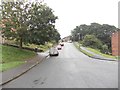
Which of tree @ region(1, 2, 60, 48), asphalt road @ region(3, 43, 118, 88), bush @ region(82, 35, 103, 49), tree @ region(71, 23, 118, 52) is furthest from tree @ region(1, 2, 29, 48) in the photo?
tree @ region(71, 23, 118, 52)

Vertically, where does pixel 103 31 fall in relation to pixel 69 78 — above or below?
above

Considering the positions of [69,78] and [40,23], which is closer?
[69,78]

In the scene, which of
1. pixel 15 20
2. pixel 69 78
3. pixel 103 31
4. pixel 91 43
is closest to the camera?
pixel 69 78

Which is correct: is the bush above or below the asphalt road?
A: above

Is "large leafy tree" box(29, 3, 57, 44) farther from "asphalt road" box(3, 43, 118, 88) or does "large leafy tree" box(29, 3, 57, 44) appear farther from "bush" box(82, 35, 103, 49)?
"bush" box(82, 35, 103, 49)

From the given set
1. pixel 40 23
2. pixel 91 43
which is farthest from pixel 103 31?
pixel 40 23

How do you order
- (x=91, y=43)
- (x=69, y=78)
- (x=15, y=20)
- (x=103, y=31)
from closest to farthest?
(x=69, y=78)
(x=15, y=20)
(x=91, y=43)
(x=103, y=31)

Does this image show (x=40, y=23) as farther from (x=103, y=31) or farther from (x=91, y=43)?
(x=103, y=31)

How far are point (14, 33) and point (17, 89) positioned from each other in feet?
103

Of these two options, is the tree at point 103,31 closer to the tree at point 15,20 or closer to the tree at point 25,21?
the tree at point 25,21

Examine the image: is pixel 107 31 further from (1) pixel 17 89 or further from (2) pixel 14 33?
(1) pixel 17 89

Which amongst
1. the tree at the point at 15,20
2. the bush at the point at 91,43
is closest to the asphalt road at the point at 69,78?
the tree at the point at 15,20

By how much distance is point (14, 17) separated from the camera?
43812 millimetres

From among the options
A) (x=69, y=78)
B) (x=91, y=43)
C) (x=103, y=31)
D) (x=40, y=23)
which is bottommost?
(x=69, y=78)
